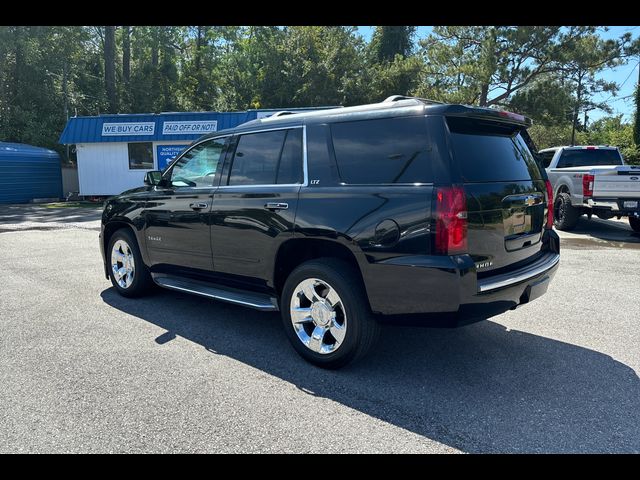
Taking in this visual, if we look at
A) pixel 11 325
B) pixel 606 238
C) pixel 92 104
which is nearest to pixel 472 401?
pixel 11 325

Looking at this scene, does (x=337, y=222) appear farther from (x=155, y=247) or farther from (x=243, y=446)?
(x=155, y=247)

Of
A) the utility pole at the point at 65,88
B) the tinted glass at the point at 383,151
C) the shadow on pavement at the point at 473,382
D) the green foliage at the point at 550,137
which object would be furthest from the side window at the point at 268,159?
the green foliage at the point at 550,137

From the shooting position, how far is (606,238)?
1066 centimetres

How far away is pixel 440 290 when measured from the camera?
3117 mm

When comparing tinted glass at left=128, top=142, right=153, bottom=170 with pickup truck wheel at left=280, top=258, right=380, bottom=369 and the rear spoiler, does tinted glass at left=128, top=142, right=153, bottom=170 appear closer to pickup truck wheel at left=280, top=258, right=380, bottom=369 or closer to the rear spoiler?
pickup truck wheel at left=280, top=258, right=380, bottom=369

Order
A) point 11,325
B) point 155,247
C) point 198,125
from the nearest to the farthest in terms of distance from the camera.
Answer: point 11,325 < point 155,247 < point 198,125

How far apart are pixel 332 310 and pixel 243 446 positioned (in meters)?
1.25

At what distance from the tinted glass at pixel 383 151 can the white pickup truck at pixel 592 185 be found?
7566 mm

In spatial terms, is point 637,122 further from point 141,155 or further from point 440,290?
point 440,290

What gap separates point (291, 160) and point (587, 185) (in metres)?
8.80

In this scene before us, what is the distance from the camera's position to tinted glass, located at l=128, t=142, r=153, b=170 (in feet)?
67.6

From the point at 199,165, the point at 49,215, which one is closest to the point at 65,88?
the point at 49,215

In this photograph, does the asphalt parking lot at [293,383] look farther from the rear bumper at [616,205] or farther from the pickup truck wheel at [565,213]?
the pickup truck wheel at [565,213]

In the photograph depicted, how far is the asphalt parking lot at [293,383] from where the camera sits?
9.10ft
